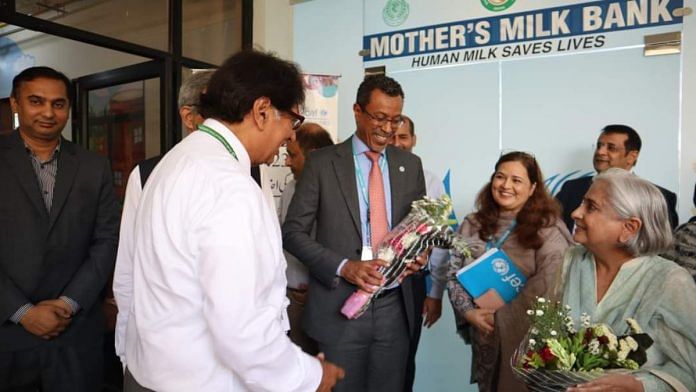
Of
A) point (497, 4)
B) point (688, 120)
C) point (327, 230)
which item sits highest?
point (497, 4)

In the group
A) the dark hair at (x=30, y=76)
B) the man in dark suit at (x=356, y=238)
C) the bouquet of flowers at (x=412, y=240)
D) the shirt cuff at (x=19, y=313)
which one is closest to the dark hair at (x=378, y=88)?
the man in dark suit at (x=356, y=238)

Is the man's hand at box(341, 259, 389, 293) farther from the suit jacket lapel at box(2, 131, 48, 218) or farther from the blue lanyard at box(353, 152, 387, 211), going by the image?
the suit jacket lapel at box(2, 131, 48, 218)

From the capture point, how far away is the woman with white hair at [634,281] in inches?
→ 61.9

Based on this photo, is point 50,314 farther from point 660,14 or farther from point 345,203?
point 660,14

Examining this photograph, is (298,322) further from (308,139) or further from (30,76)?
(30,76)

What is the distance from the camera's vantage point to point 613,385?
1.50 metres

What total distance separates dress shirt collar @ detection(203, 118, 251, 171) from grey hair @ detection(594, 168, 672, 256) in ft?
3.98

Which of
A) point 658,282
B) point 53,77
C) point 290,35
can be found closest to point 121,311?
point 53,77

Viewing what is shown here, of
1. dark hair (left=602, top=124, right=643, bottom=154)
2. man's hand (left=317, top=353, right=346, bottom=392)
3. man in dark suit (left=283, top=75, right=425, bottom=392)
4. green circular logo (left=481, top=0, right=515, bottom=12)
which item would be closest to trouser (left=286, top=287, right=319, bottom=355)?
man in dark suit (left=283, top=75, right=425, bottom=392)

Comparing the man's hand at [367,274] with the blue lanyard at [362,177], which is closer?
the man's hand at [367,274]

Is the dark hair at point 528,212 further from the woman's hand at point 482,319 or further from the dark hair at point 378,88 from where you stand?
the dark hair at point 378,88

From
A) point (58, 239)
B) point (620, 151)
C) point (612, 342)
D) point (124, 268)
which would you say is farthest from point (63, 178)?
point (620, 151)

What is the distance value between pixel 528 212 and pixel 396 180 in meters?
0.65

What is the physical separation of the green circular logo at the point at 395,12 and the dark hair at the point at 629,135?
1988 millimetres
